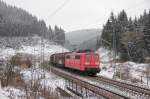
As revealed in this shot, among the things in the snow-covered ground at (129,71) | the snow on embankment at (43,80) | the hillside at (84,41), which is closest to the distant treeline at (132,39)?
the hillside at (84,41)

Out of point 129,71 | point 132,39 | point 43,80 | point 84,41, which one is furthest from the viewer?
point 84,41

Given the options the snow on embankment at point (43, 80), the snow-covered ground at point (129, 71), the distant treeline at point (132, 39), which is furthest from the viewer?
the distant treeline at point (132, 39)

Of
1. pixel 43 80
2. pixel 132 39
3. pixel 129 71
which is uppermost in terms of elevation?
pixel 132 39

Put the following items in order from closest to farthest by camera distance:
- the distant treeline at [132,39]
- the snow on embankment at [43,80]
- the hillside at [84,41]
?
the snow on embankment at [43,80], the hillside at [84,41], the distant treeline at [132,39]

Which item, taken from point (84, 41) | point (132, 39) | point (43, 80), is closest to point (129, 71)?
point (43, 80)

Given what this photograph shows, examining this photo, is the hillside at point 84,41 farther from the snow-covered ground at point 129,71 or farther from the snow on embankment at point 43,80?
the snow on embankment at point 43,80

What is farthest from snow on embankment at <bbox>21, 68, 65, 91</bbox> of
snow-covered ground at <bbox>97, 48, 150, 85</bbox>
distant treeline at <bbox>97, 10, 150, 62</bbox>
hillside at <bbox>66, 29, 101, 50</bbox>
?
distant treeline at <bbox>97, 10, 150, 62</bbox>

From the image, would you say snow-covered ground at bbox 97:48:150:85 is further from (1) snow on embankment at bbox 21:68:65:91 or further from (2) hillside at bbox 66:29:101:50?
(1) snow on embankment at bbox 21:68:65:91

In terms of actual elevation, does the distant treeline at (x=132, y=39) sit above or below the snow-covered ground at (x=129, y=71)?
above

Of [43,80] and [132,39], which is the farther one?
[132,39]

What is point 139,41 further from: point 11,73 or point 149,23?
point 11,73

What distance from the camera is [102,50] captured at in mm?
94438

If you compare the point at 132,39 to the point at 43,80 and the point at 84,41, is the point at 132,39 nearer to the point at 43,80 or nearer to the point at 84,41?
the point at 84,41

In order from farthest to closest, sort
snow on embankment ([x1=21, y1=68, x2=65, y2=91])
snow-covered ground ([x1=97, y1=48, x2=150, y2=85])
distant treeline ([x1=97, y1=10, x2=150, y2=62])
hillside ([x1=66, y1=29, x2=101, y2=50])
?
distant treeline ([x1=97, y1=10, x2=150, y2=62]) < hillside ([x1=66, y1=29, x2=101, y2=50]) < snow-covered ground ([x1=97, y1=48, x2=150, y2=85]) < snow on embankment ([x1=21, y1=68, x2=65, y2=91])
